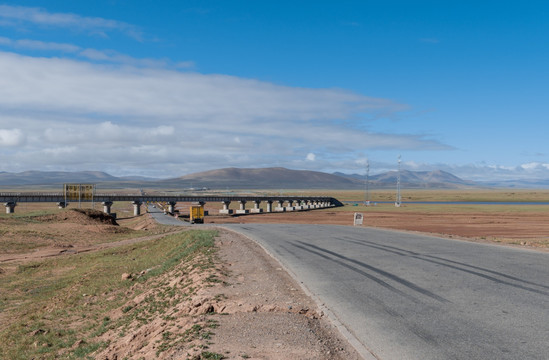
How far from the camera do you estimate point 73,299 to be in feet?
70.8

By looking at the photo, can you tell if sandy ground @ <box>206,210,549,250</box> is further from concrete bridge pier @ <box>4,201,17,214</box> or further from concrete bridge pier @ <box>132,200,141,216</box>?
concrete bridge pier @ <box>4,201,17,214</box>

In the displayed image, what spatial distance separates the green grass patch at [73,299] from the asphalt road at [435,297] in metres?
6.28

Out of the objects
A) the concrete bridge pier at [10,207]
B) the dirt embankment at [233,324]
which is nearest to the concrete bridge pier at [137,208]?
the concrete bridge pier at [10,207]

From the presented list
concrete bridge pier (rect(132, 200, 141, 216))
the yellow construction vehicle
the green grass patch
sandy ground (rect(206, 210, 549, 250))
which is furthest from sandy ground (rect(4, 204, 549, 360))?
concrete bridge pier (rect(132, 200, 141, 216))

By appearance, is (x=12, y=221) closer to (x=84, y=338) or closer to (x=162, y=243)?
(x=162, y=243)

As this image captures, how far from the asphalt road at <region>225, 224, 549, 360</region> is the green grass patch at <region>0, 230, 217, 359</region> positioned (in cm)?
628

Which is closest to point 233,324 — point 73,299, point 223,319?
point 223,319

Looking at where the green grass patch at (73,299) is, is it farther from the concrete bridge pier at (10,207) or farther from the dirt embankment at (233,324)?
the concrete bridge pier at (10,207)

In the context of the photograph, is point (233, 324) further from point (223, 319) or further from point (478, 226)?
point (478, 226)

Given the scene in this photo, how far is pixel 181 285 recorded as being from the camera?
17375 mm

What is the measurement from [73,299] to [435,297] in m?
16.6

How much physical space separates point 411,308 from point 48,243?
42.6 meters

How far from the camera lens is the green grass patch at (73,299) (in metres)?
15.6

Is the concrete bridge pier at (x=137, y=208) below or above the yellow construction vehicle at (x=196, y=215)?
below
